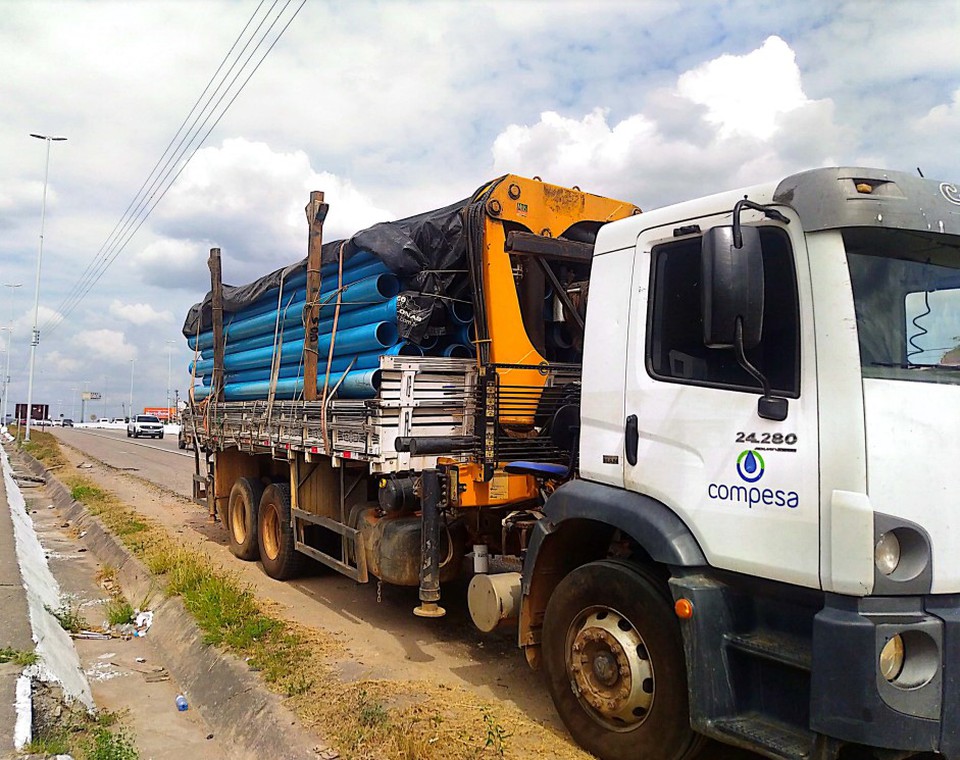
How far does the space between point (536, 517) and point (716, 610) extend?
195cm

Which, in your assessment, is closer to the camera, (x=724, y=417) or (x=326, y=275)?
(x=724, y=417)

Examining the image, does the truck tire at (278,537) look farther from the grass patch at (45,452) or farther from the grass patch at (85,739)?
the grass patch at (45,452)

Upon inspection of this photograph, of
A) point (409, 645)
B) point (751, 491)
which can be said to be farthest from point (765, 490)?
point (409, 645)

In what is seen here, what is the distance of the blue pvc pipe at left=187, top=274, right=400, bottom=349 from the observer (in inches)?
242

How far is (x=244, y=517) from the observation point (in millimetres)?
9383

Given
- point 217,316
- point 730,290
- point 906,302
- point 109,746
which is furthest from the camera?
point 217,316

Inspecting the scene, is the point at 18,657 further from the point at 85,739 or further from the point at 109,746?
the point at 109,746

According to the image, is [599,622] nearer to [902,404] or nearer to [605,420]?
[605,420]

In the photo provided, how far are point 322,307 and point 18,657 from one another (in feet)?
11.1

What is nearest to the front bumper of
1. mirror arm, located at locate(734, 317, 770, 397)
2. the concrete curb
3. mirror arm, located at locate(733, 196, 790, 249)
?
mirror arm, located at locate(734, 317, 770, 397)

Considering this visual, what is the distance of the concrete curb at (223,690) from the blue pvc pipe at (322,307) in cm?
281

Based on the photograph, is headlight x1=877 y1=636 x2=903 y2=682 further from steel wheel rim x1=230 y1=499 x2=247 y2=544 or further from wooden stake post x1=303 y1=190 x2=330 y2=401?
steel wheel rim x1=230 y1=499 x2=247 y2=544

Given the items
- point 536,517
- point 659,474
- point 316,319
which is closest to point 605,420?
point 659,474

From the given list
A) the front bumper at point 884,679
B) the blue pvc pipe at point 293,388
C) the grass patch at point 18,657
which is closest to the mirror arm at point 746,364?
the front bumper at point 884,679
